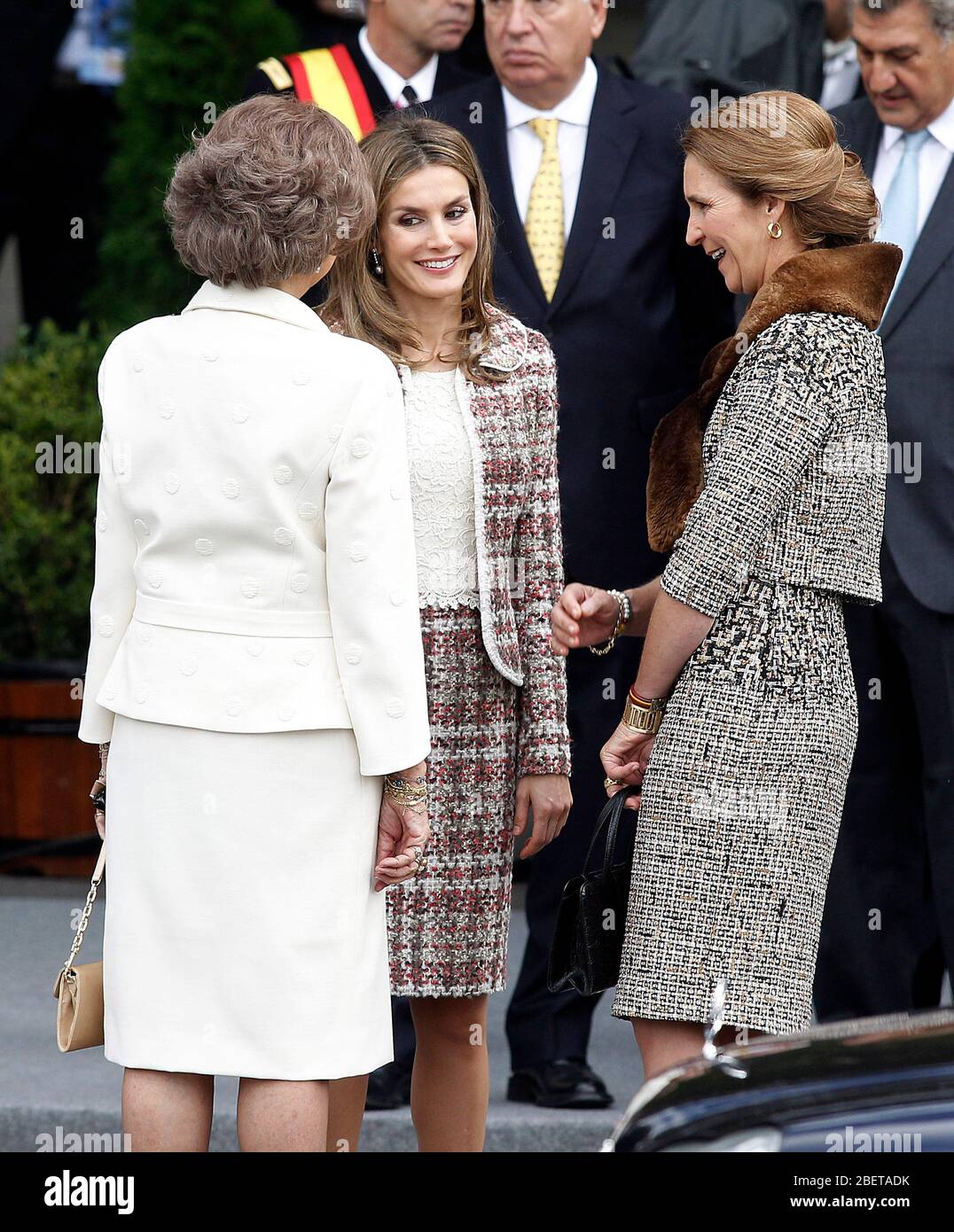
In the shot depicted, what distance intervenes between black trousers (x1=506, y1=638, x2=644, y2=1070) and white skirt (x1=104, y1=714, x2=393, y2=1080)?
61.0 inches

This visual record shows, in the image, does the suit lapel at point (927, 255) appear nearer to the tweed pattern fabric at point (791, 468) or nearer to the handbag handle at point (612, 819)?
the tweed pattern fabric at point (791, 468)

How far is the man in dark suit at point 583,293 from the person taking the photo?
4297 mm

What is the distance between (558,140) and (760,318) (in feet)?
4.85

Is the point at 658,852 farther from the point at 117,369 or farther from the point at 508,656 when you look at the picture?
the point at 117,369

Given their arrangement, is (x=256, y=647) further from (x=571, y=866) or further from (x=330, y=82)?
(x=330, y=82)

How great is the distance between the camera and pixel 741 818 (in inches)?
121

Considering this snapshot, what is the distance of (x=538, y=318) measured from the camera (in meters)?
4.29

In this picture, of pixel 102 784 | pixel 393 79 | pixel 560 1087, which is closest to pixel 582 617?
pixel 102 784

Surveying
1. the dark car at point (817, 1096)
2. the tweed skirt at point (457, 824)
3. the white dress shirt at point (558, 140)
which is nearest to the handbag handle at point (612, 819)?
the tweed skirt at point (457, 824)

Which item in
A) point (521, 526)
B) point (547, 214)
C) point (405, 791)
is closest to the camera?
point (405, 791)

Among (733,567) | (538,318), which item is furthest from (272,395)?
(538,318)

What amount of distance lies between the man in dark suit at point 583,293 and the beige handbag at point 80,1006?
61.7 inches

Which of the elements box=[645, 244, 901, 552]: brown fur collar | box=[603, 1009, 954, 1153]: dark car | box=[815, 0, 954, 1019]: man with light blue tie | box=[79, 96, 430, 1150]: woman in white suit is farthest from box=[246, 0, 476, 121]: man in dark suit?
box=[603, 1009, 954, 1153]: dark car

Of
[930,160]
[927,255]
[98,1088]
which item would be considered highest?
[930,160]
